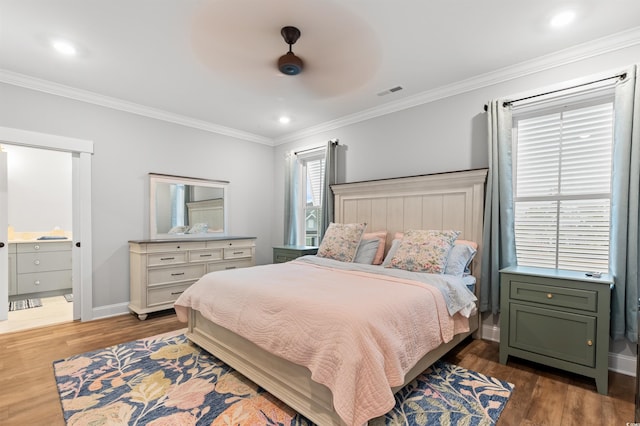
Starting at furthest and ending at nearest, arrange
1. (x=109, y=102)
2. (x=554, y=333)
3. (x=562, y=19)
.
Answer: (x=109, y=102) → (x=554, y=333) → (x=562, y=19)

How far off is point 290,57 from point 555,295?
2798mm

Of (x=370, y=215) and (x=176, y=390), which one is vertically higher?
(x=370, y=215)

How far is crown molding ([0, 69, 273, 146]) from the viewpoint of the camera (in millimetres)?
3076

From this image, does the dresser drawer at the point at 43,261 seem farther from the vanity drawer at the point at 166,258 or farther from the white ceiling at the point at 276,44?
the white ceiling at the point at 276,44

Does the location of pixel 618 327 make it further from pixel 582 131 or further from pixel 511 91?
pixel 511 91

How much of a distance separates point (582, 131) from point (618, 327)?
1.61 meters

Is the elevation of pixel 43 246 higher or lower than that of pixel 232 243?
lower

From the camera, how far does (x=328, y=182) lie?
4.34 meters

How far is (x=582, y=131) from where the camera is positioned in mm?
2584

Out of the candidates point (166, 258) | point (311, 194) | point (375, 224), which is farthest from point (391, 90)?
point (166, 258)

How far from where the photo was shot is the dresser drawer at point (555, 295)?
212cm

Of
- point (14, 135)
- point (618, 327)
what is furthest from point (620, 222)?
point (14, 135)

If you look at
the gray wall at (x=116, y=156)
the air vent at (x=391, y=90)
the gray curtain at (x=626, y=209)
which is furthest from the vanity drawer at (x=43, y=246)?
the gray curtain at (x=626, y=209)

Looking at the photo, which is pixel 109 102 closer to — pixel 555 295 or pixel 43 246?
pixel 43 246
